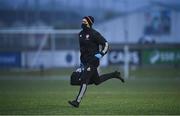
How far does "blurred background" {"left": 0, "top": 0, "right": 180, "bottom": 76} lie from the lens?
3725 centimetres

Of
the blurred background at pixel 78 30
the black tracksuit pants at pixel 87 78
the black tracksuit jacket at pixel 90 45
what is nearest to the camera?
the black tracksuit pants at pixel 87 78

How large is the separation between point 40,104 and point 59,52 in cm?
2365

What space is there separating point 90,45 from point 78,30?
2511 cm

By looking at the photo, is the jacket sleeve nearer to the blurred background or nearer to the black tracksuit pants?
the black tracksuit pants

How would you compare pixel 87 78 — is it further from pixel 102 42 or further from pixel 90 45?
pixel 102 42

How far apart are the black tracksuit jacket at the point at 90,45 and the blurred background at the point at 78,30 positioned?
71.7 feet

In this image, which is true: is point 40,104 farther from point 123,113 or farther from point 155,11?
point 155,11

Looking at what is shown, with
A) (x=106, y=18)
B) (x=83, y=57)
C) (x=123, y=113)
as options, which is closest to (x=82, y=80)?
(x=83, y=57)

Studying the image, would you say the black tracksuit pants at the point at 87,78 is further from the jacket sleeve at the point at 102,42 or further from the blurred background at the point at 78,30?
the blurred background at the point at 78,30

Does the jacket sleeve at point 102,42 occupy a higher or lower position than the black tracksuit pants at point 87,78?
higher

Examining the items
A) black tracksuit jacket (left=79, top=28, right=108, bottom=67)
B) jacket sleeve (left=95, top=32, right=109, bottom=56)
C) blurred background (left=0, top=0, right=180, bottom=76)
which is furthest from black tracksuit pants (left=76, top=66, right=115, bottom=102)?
blurred background (left=0, top=0, right=180, bottom=76)

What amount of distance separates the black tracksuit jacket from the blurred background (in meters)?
21.8

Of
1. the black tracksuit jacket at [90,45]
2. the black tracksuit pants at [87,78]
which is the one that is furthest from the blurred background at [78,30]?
the black tracksuit jacket at [90,45]

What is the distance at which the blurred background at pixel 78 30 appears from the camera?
3725 centimetres
